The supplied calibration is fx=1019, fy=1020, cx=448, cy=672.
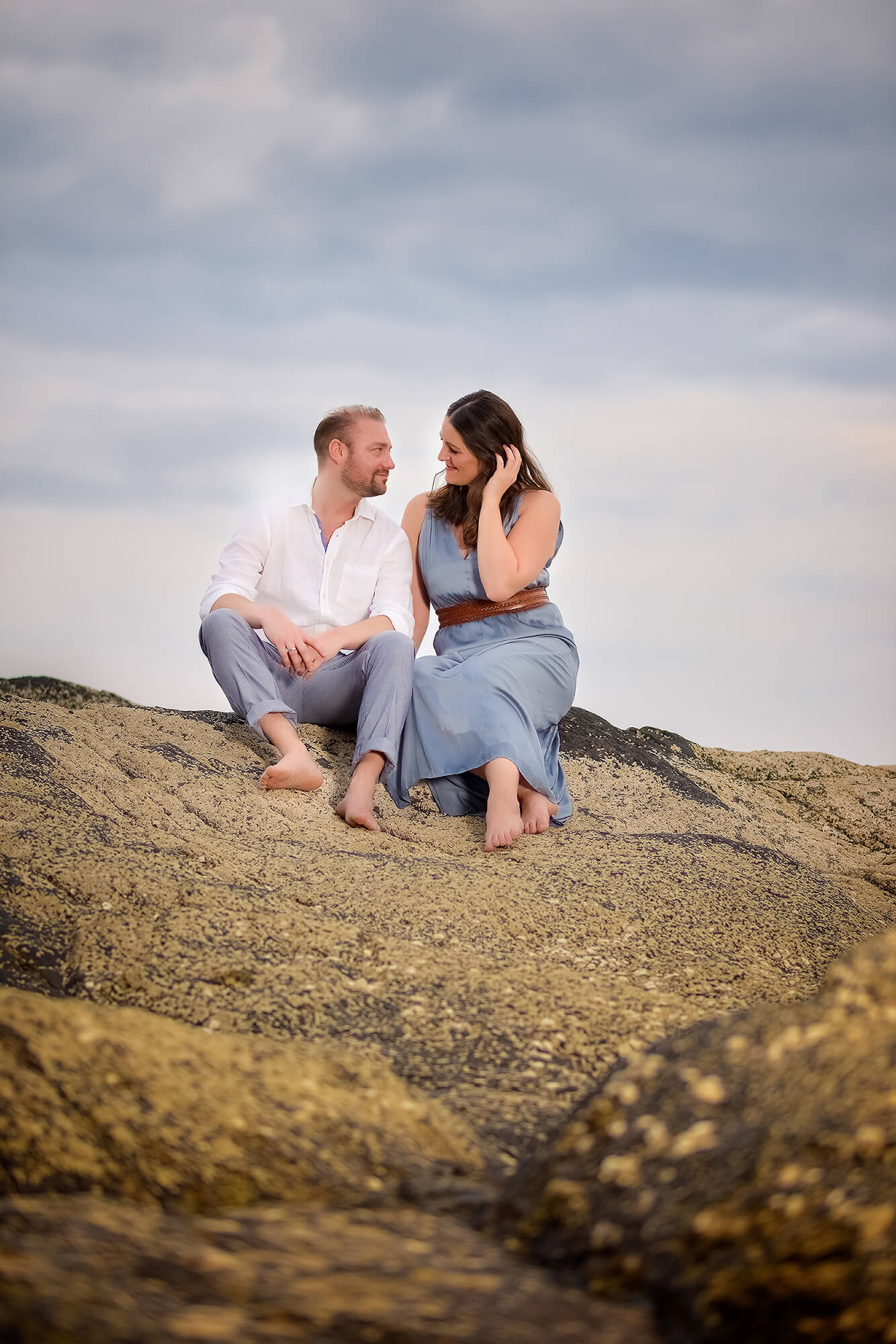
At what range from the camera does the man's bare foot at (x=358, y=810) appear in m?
3.90

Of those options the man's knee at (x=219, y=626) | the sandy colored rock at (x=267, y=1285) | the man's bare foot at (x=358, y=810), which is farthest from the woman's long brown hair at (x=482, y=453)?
the sandy colored rock at (x=267, y=1285)

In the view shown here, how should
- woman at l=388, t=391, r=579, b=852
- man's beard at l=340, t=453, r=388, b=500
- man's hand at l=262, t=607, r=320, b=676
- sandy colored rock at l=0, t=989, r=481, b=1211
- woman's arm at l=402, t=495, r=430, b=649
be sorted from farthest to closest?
1. woman's arm at l=402, t=495, r=430, b=649
2. man's beard at l=340, t=453, r=388, b=500
3. man's hand at l=262, t=607, r=320, b=676
4. woman at l=388, t=391, r=579, b=852
5. sandy colored rock at l=0, t=989, r=481, b=1211

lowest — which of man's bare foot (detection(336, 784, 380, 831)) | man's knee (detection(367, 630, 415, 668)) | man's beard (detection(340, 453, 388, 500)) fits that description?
man's bare foot (detection(336, 784, 380, 831))

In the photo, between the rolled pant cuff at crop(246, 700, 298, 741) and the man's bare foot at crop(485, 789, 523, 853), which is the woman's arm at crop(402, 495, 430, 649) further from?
the man's bare foot at crop(485, 789, 523, 853)

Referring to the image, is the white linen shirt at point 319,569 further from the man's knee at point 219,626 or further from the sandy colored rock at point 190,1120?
the sandy colored rock at point 190,1120

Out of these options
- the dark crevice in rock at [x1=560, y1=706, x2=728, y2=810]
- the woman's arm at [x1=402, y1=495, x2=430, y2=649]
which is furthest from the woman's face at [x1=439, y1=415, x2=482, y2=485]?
the dark crevice in rock at [x1=560, y1=706, x2=728, y2=810]

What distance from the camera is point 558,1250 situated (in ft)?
3.84

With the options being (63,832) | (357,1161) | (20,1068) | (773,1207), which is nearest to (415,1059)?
(357,1161)

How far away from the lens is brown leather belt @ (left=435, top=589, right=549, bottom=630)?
4.68 meters

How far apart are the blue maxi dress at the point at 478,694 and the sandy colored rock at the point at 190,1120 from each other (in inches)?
103

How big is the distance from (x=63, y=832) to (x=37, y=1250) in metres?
2.13

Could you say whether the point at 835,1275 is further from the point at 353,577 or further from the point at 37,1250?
the point at 353,577

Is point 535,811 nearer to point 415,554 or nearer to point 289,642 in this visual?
point 289,642

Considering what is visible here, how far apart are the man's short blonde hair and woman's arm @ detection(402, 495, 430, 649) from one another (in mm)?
504
